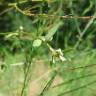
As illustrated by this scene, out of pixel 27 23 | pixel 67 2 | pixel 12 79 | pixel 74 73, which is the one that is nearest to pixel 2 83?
pixel 12 79

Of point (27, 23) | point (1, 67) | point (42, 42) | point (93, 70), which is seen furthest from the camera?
point (27, 23)

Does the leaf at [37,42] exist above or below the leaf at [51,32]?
below

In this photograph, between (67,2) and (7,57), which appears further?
(7,57)

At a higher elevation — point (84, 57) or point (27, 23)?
point (84, 57)

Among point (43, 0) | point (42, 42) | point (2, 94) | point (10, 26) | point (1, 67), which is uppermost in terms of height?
point (43, 0)

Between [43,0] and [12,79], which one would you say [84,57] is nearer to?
[12,79]

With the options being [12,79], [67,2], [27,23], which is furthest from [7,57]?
[27,23]

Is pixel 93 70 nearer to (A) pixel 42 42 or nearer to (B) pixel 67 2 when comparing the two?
(B) pixel 67 2

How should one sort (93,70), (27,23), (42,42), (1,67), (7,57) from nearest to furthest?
(42,42), (1,67), (93,70), (7,57), (27,23)

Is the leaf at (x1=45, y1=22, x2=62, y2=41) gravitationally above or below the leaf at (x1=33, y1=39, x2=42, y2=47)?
above
